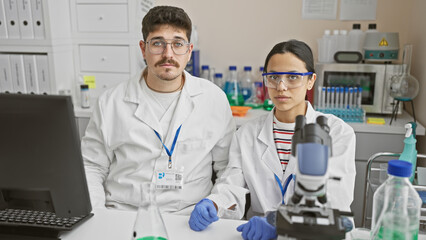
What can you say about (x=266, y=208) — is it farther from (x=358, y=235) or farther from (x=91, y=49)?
(x=91, y=49)

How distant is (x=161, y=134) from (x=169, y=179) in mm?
197

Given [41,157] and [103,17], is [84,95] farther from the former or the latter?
[41,157]

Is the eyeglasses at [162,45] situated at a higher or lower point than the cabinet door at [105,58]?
higher

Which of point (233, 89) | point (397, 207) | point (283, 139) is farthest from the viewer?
point (233, 89)

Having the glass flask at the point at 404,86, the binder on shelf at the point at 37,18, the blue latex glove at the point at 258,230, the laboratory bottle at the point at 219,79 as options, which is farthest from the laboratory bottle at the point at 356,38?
the binder on shelf at the point at 37,18

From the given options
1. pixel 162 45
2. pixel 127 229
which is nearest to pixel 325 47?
pixel 162 45

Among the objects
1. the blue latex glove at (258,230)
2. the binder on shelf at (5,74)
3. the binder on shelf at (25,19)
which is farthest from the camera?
the binder on shelf at (5,74)

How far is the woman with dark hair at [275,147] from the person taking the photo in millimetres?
1460

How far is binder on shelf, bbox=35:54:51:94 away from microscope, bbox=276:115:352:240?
2.17 meters

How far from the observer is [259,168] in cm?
157

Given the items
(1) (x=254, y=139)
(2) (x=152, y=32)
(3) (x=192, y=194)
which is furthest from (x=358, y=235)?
(2) (x=152, y=32)

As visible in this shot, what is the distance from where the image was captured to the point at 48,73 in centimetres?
261

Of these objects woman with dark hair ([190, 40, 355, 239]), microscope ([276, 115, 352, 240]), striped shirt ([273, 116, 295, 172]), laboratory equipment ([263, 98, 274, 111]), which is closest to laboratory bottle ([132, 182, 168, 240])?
microscope ([276, 115, 352, 240])

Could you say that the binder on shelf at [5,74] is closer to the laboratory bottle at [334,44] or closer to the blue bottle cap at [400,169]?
the laboratory bottle at [334,44]
